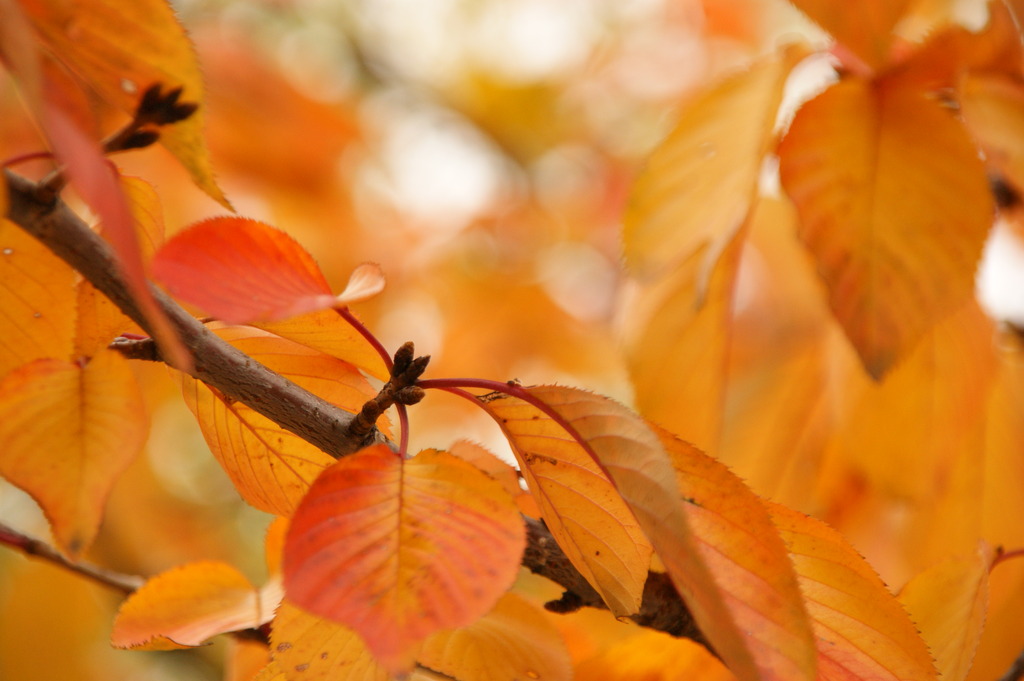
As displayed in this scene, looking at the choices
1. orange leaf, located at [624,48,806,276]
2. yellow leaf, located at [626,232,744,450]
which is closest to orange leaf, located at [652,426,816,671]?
orange leaf, located at [624,48,806,276]

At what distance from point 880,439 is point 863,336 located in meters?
0.28

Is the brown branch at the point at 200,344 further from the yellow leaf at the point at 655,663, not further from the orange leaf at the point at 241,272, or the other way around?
the yellow leaf at the point at 655,663

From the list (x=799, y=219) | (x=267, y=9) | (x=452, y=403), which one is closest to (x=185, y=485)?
(x=452, y=403)

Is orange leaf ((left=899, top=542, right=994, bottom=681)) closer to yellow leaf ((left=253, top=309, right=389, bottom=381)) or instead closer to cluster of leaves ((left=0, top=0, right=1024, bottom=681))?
cluster of leaves ((left=0, top=0, right=1024, bottom=681))

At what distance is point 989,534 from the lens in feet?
2.47

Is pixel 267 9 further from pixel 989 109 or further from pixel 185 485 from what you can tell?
pixel 989 109

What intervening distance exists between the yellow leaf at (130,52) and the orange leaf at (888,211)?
35cm

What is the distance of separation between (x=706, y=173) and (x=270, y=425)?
35 cm

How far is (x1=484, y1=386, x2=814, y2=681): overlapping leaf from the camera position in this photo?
0.90 ft

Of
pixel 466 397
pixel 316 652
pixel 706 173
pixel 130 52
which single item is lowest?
pixel 316 652

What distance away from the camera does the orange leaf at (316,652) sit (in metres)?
0.38

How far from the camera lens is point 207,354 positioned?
36cm

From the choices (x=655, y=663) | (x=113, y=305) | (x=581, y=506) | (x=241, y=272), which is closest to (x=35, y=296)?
(x=113, y=305)

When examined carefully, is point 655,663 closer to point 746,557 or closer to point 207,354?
point 746,557
